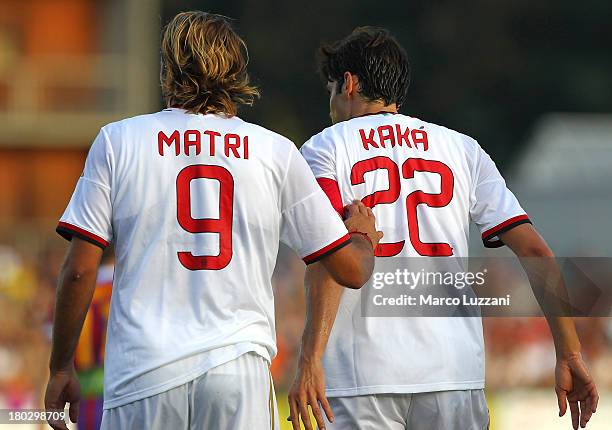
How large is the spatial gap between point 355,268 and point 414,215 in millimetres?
612

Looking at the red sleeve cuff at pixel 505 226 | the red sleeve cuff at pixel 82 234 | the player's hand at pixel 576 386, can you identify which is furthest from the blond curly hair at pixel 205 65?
the player's hand at pixel 576 386

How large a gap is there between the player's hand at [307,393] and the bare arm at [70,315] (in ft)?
2.61

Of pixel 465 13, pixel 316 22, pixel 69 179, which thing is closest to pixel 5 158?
pixel 69 179

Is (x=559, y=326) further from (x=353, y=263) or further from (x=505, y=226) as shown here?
(x=353, y=263)

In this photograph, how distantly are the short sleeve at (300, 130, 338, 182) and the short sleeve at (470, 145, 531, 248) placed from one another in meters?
0.61

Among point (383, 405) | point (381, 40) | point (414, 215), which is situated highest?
point (381, 40)

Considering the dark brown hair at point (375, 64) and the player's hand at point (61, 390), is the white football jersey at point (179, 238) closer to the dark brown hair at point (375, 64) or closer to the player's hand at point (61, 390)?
the player's hand at point (61, 390)

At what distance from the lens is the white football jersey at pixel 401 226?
191 inches

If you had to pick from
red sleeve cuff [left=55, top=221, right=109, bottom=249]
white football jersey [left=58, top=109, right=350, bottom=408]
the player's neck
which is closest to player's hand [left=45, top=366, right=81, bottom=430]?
white football jersey [left=58, top=109, right=350, bottom=408]

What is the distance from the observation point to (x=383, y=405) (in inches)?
190

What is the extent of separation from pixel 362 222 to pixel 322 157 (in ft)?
1.43

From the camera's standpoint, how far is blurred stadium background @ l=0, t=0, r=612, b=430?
13680 millimetres

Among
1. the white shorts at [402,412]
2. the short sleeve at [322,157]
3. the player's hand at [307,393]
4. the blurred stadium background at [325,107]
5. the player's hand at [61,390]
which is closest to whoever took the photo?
the player's hand at [61,390]

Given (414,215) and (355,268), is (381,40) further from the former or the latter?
(355,268)
